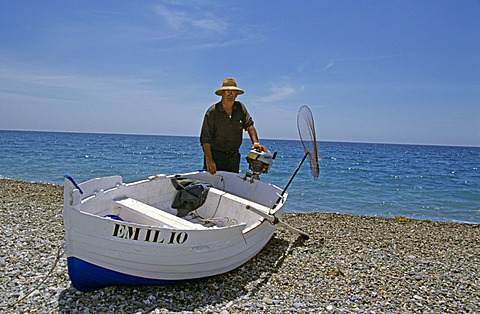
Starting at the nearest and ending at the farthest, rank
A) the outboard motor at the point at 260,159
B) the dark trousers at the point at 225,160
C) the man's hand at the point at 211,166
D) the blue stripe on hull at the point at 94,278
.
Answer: the blue stripe on hull at the point at 94,278
the outboard motor at the point at 260,159
the man's hand at the point at 211,166
the dark trousers at the point at 225,160

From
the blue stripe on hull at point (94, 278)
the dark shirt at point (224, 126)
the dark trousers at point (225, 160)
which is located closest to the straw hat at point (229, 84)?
the dark shirt at point (224, 126)

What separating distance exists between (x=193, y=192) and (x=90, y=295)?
2.75 meters

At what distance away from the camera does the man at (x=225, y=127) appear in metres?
6.91

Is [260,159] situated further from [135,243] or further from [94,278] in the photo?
[94,278]

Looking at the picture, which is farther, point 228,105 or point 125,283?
point 228,105

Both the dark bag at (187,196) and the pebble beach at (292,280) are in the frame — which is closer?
the pebble beach at (292,280)

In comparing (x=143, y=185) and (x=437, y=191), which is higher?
(x=143, y=185)

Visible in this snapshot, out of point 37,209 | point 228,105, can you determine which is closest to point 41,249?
point 37,209

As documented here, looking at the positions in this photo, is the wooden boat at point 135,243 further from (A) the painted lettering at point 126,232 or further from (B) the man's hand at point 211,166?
(B) the man's hand at point 211,166

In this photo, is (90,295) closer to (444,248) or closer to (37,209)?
(37,209)

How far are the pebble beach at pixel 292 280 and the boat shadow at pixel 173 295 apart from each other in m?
0.01

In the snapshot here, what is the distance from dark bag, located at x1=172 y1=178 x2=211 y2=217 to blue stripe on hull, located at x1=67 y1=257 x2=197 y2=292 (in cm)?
240

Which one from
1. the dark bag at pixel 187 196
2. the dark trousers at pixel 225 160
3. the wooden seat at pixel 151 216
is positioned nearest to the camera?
the wooden seat at pixel 151 216

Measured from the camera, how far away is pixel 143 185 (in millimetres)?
6281
